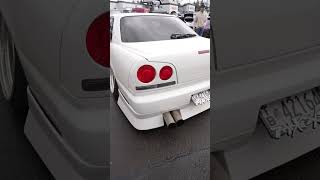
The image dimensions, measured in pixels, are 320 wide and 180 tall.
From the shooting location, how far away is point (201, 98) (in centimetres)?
94

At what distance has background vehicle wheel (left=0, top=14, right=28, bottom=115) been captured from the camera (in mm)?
2072

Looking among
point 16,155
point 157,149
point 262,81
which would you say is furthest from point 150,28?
point 16,155

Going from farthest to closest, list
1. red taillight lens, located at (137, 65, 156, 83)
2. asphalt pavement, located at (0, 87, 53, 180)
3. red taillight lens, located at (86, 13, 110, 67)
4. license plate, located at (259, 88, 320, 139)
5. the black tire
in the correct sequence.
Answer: the black tire → asphalt pavement, located at (0, 87, 53, 180) → license plate, located at (259, 88, 320, 139) → red taillight lens, located at (86, 13, 110, 67) → red taillight lens, located at (137, 65, 156, 83)

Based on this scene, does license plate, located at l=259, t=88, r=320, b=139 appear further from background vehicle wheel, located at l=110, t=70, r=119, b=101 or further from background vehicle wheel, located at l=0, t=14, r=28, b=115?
background vehicle wheel, located at l=0, t=14, r=28, b=115

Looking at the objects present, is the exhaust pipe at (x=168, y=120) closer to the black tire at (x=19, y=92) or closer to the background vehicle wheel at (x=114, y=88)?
the background vehicle wheel at (x=114, y=88)

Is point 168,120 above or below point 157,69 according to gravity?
below

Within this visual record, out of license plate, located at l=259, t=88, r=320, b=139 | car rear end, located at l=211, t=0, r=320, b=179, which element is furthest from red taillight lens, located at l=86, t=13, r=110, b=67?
license plate, located at l=259, t=88, r=320, b=139

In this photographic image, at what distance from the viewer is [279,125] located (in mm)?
1415

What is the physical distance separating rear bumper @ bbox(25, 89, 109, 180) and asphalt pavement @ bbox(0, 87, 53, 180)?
22 cm

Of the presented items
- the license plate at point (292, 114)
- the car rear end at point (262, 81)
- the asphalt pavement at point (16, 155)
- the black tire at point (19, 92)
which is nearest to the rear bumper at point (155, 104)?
the car rear end at point (262, 81)

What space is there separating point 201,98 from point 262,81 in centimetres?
56

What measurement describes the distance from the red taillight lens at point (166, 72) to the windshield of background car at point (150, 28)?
0.10 meters

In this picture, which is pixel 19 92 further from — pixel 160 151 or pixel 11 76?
pixel 160 151

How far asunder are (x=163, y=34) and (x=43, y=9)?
590 mm
